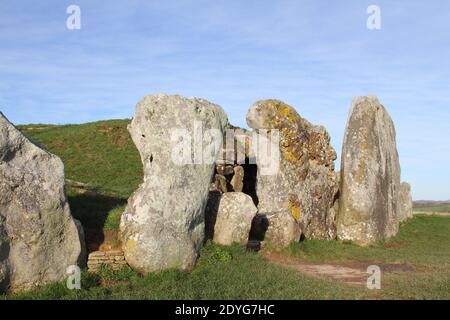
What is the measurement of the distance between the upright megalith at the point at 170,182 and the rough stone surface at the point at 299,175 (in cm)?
584

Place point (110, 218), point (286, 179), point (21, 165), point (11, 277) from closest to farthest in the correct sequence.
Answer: point (11, 277)
point (21, 165)
point (110, 218)
point (286, 179)

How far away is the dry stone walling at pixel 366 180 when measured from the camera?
2148 centimetres

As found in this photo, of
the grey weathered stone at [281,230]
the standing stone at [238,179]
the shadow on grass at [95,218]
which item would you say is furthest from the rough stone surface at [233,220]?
the standing stone at [238,179]

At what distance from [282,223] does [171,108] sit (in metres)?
6.28

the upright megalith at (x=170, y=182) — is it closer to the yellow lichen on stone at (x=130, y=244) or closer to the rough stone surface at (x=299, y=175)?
the yellow lichen on stone at (x=130, y=244)

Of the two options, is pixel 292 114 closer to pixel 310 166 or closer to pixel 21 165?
pixel 310 166

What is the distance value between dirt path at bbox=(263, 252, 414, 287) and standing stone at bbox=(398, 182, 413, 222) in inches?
495

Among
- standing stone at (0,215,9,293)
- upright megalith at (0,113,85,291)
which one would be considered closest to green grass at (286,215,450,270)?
upright megalith at (0,113,85,291)

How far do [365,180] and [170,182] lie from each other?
36.9ft

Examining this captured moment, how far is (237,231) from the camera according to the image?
15.2 meters

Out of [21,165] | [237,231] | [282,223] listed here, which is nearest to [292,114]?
[282,223]

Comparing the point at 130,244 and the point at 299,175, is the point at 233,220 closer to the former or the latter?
the point at 130,244

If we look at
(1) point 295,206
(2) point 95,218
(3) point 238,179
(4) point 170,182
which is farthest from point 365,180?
(2) point 95,218

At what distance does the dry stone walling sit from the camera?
2148cm
